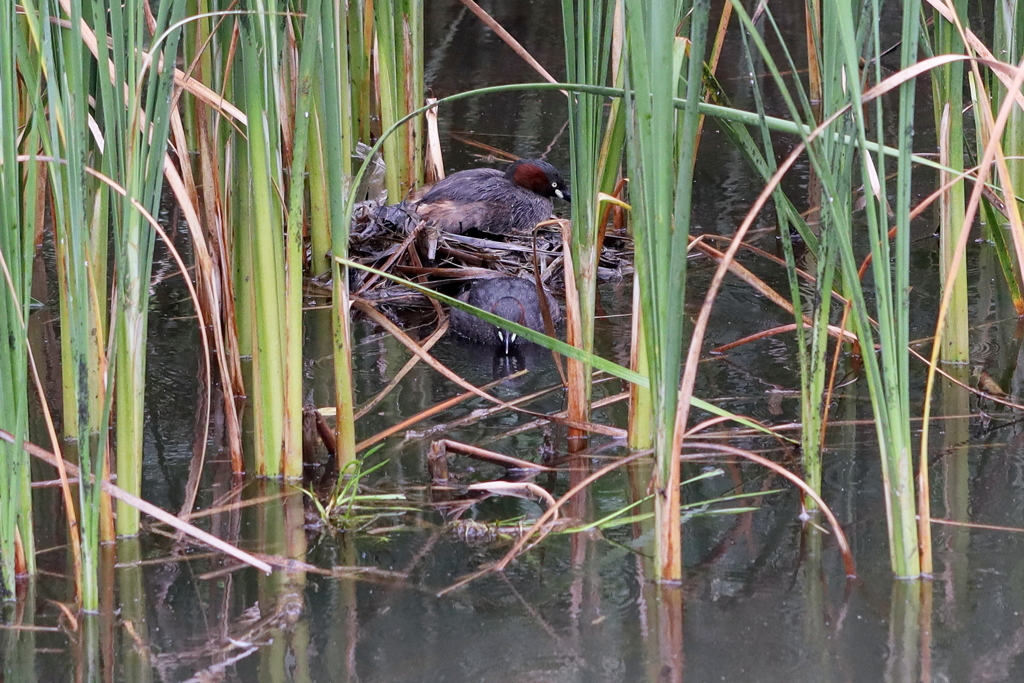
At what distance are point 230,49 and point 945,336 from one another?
6.56 feet

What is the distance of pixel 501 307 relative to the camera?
160 inches

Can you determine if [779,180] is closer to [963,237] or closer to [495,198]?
[963,237]

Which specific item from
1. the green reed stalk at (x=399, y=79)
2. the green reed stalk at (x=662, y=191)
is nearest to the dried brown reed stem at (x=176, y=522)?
the green reed stalk at (x=662, y=191)

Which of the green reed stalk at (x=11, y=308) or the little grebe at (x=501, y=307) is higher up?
the green reed stalk at (x=11, y=308)

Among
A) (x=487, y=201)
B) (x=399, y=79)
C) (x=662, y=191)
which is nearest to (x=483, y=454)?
(x=662, y=191)

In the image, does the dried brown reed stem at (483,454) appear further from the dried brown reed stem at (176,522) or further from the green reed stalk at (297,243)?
the dried brown reed stem at (176,522)

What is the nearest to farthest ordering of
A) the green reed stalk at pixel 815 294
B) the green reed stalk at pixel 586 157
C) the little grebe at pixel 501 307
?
the green reed stalk at pixel 815 294 → the green reed stalk at pixel 586 157 → the little grebe at pixel 501 307

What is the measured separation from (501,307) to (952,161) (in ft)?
5.31

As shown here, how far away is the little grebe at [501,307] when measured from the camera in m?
3.84

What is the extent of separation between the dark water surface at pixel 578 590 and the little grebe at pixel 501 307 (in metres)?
0.74

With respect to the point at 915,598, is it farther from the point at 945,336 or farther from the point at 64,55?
the point at 64,55

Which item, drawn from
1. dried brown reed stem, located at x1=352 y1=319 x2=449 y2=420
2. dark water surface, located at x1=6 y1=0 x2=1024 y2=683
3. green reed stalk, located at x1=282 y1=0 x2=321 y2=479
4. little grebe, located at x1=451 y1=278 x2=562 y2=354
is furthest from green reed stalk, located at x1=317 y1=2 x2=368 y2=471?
little grebe, located at x1=451 y1=278 x2=562 y2=354

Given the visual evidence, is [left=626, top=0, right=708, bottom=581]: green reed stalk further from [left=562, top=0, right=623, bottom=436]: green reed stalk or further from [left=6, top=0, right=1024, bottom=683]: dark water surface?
[left=562, top=0, right=623, bottom=436]: green reed stalk

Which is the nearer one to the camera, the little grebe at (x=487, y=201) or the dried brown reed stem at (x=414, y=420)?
the dried brown reed stem at (x=414, y=420)
